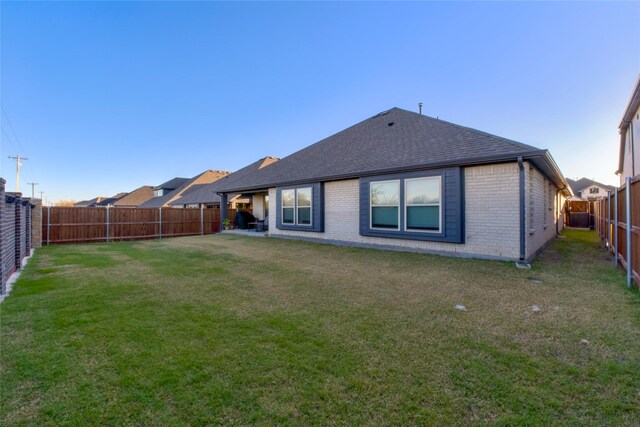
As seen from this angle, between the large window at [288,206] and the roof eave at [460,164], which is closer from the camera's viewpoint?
the roof eave at [460,164]

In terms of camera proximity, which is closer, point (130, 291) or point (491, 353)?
point (491, 353)

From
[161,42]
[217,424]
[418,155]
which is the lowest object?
[217,424]

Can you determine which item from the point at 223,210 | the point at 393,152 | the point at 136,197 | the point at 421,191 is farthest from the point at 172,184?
the point at 421,191

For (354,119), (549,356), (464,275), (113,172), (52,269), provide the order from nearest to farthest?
(549,356)
(464,275)
(52,269)
(354,119)
(113,172)

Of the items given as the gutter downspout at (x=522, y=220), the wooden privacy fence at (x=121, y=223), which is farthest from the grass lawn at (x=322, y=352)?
the wooden privacy fence at (x=121, y=223)

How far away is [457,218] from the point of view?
7.74 meters

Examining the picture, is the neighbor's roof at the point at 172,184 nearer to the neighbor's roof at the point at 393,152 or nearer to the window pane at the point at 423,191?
the neighbor's roof at the point at 393,152

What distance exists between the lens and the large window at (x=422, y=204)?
831cm

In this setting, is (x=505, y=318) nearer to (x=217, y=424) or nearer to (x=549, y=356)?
(x=549, y=356)

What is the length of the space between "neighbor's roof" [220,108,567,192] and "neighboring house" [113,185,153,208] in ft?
121

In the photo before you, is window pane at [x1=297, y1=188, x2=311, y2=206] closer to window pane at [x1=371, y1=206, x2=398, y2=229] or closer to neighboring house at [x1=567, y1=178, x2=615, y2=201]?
window pane at [x1=371, y1=206, x2=398, y2=229]

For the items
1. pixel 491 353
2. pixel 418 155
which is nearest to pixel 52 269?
pixel 491 353

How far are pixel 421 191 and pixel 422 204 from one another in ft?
1.32

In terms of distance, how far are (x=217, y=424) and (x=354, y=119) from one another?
17.5m
